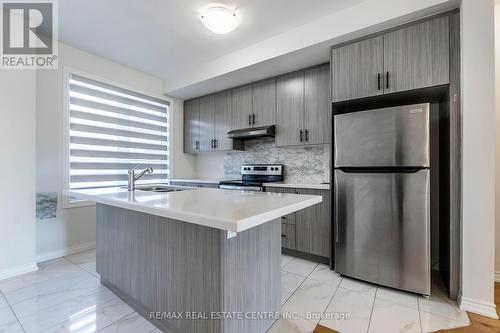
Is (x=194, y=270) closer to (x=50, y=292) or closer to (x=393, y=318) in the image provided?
(x=393, y=318)

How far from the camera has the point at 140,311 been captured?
1.72 metres

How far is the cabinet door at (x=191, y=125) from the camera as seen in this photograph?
13.7 ft

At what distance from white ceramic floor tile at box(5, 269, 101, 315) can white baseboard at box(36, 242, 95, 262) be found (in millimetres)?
664

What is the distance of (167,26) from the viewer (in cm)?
246

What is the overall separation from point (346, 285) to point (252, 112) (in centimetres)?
244

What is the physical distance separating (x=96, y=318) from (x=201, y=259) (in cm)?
108

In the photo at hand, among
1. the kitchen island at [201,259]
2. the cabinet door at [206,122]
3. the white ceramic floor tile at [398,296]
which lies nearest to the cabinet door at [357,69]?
the kitchen island at [201,259]

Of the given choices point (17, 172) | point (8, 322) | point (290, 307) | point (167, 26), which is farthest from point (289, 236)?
point (17, 172)

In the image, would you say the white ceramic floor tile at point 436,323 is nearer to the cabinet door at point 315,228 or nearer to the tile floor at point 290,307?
the tile floor at point 290,307

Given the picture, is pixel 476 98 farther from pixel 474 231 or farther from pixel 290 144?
pixel 290 144

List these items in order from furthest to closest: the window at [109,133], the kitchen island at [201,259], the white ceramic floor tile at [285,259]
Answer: the window at [109,133]
the white ceramic floor tile at [285,259]
the kitchen island at [201,259]

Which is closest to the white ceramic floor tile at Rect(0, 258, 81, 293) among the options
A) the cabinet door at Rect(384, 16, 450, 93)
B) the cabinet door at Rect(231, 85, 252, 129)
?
the cabinet door at Rect(231, 85, 252, 129)

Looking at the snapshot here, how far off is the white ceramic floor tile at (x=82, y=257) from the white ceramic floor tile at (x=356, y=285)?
279 centimetres

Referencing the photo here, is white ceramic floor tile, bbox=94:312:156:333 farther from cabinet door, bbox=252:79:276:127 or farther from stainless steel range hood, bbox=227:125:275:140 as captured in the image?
cabinet door, bbox=252:79:276:127
